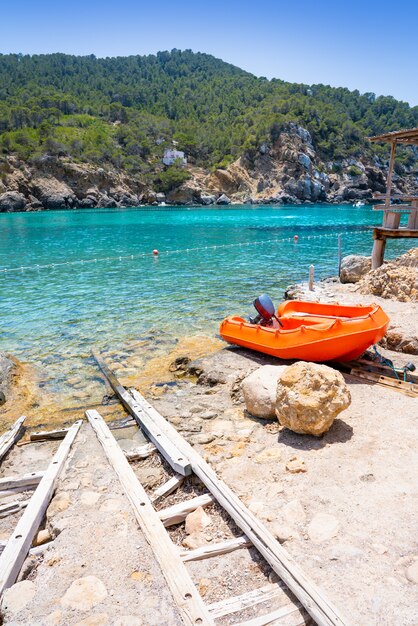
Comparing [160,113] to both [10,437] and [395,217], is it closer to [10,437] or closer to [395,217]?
[395,217]

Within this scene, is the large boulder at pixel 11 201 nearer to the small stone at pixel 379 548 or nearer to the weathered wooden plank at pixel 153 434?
the weathered wooden plank at pixel 153 434

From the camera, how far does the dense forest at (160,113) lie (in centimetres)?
8756

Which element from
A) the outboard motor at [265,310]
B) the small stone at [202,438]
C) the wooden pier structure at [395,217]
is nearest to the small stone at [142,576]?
the small stone at [202,438]

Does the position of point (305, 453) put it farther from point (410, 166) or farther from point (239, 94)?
point (239, 94)

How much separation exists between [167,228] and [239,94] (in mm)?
118715

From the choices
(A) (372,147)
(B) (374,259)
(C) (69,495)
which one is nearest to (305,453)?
(C) (69,495)

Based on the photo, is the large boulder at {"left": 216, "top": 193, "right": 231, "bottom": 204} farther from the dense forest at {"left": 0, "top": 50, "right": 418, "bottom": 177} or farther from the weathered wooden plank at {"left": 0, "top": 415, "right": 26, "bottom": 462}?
the weathered wooden plank at {"left": 0, "top": 415, "right": 26, "bottom": 462}

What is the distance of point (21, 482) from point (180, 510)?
1.85 m

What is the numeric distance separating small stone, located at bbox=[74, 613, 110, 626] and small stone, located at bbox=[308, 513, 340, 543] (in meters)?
1.71

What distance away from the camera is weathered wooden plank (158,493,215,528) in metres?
3.80

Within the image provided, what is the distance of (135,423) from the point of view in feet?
20.6

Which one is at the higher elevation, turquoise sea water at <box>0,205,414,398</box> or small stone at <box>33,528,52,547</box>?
small stone at <box>33,528,52,547</box>

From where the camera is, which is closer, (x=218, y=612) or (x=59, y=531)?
(x=218, y=612)

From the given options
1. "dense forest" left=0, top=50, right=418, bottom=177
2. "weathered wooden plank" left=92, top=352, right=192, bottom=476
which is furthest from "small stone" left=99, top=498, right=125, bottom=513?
"dense forest" left=0, top=50, right=418, bottom=177
